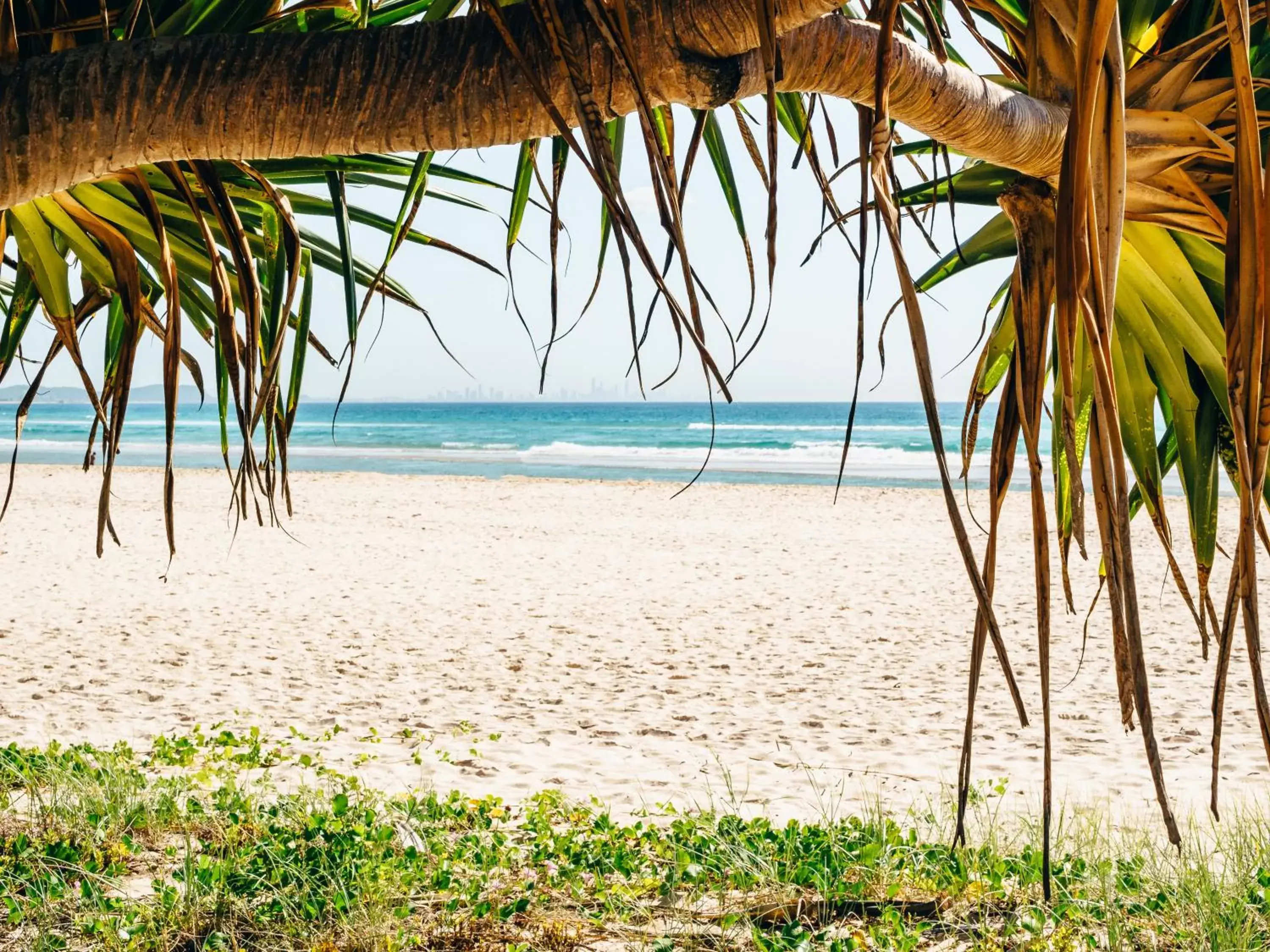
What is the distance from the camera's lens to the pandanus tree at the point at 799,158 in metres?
0.54

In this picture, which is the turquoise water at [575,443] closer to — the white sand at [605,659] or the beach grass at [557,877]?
the white sand at [605,659]

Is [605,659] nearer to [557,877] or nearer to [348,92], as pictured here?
[557,877]

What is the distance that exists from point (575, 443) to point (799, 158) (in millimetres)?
34444

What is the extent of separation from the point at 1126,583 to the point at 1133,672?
0.15 ft

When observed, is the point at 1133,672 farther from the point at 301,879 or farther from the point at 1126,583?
the point at 301,879

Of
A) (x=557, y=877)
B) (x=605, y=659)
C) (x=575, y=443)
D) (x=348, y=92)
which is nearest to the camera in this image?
(x=348, y=92)

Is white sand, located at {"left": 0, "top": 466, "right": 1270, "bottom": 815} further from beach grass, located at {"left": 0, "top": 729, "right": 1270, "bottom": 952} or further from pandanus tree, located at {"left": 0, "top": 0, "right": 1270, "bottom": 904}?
pandanus tree, located at {"left": 0, "top": 0, "right": 1270, "bottom": 904}

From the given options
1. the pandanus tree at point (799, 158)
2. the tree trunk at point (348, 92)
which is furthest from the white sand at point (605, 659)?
the tree trunk at point (348, 92)

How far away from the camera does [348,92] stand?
31.3 inches

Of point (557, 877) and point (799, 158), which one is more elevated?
point (799, 158)

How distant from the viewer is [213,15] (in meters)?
1.18

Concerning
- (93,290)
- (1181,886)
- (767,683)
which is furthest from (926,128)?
(767,683)

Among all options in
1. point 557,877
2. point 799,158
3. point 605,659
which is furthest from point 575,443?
point 799,158

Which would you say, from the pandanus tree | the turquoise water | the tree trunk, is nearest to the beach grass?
the pandanus tree
